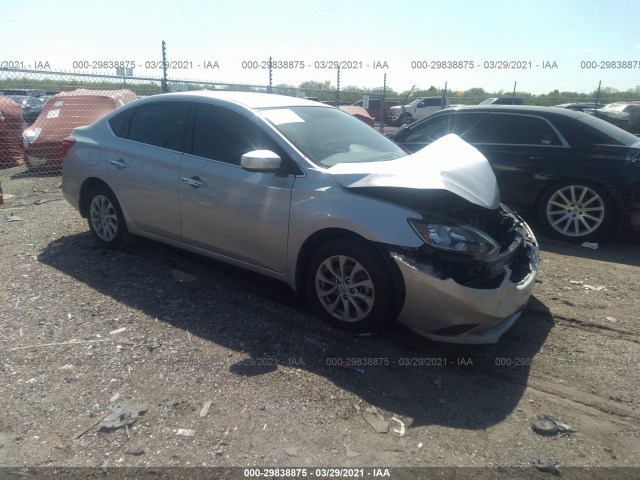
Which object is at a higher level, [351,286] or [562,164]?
[562,164]

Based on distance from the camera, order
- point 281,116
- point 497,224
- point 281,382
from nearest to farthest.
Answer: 1. point 281,382
2. point 497,224
3. point 281,116

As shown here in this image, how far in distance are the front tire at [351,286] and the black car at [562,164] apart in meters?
3.77

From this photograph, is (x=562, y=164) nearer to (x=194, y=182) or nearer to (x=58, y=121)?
(x=194, y=182)

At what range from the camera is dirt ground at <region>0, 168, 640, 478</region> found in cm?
261

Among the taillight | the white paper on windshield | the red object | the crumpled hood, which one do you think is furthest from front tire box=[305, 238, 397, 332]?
the red object

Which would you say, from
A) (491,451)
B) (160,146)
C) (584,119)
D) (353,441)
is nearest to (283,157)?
(160,146)

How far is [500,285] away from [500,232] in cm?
71

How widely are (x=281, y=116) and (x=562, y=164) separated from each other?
12.3 ft

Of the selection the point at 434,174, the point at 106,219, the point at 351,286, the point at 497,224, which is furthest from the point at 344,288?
the point at 106,219

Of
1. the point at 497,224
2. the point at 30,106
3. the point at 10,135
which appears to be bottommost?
the point at 497,224

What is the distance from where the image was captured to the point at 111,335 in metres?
3.75

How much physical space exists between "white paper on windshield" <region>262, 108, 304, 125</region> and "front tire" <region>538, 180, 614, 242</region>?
11.8 ft

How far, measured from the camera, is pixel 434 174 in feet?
11.9

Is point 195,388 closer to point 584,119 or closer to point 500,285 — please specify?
point 500,285
